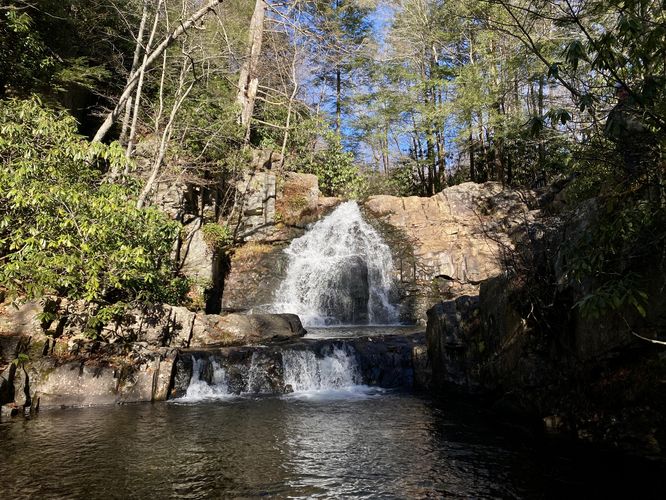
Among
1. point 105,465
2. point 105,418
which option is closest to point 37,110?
point 105,418

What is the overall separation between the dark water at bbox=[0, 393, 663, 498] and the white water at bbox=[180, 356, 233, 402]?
112cm

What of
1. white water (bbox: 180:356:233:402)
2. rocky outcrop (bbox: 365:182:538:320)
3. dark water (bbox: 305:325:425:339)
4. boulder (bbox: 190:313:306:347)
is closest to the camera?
white water (bbox: 180:356:233:402)

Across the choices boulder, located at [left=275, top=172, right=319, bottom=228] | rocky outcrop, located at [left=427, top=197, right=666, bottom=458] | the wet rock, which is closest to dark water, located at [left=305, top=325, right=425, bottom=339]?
rocky outcrop, located at [left=427, top=197, right=666, bottom=458]

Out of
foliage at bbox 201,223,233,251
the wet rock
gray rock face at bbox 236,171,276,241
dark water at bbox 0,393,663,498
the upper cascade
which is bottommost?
dark water at bbox 0,393,663,498

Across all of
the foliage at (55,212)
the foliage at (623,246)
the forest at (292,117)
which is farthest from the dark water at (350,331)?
the foliage at (623,246)

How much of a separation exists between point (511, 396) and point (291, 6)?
13308 millimetres

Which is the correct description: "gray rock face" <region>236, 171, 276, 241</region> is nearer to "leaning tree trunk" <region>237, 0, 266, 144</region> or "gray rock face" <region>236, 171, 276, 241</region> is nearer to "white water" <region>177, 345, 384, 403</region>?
"leaning tree trunk" <region>237, 0, 266, 144</region>

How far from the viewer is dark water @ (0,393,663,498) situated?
15.1 ft

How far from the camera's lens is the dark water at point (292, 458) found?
15.1ft

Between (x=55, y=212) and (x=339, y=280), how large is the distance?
32.2 feet

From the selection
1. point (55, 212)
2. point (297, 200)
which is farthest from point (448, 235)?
point (55, 212)

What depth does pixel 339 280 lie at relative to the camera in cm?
1588

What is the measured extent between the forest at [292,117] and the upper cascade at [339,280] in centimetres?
313

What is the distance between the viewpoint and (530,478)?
15.9 ft
